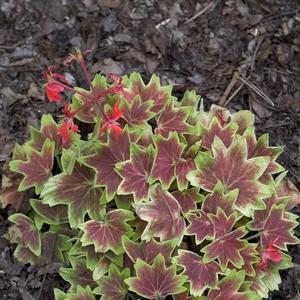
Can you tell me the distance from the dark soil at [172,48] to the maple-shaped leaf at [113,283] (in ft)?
3.45

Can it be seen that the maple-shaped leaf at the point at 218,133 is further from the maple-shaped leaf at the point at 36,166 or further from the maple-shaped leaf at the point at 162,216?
the maple-shaped leaf at the point at 36,166

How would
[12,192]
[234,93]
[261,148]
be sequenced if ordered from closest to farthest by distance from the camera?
[261,148] < [12,192] < [234,93]

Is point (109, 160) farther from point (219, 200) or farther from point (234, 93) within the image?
point (234, 93)

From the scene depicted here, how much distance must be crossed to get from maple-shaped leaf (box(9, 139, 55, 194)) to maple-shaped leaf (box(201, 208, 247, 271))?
746 mm

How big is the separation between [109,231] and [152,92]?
0.67m

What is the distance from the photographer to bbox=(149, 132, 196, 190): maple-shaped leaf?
227 centimetres

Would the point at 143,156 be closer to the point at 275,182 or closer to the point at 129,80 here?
the point at 129,80

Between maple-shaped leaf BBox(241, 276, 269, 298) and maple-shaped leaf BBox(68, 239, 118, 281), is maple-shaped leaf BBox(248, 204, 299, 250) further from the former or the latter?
maple-shaped leaf BBox(68, 239, 118, 281)

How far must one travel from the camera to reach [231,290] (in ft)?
7.20

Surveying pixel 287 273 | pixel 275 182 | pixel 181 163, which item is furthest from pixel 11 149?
pixel 287 273

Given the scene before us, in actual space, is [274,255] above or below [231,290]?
above

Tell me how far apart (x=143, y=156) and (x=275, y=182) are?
2.18 ft

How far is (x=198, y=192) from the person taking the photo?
234 centimetres

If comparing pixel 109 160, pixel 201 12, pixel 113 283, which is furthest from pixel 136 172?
pixel 201 12
